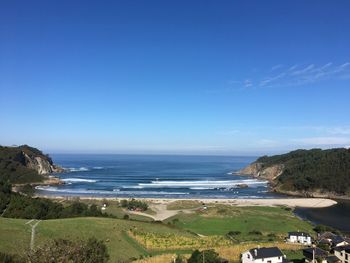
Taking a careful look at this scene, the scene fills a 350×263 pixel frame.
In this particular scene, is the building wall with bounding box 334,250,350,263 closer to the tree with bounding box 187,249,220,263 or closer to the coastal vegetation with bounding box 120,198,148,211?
the tree with bounding box 187,249,220,263

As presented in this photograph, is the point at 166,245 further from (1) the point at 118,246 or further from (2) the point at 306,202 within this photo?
(2) the point at 306,202

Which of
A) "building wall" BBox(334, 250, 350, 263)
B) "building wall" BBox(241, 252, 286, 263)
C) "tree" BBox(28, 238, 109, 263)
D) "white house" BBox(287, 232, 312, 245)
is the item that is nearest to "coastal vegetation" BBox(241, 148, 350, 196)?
"white house" BBox(287, 232, 312, 245)

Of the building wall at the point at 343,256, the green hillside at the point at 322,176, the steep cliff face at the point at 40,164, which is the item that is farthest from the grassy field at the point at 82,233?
the steep cliff face at the point at 40,164

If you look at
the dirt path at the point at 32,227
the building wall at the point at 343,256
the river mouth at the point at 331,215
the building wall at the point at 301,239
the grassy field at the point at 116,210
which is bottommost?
the river mouth at the point at 331,215

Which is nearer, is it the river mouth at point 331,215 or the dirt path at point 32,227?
the dirt path at point 32,227

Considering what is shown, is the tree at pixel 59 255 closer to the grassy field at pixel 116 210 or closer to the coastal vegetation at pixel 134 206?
the grassy field at pixel 116 210

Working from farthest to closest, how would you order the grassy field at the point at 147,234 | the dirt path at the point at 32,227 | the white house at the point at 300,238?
the white house at the point at 300,238 → the grassy field at the point at 147,234 → the dirt path at the point at 32,227
